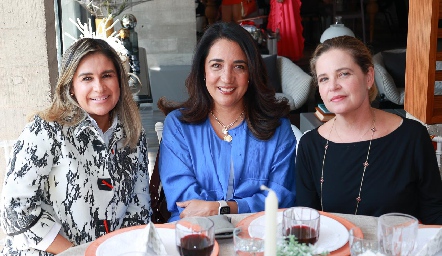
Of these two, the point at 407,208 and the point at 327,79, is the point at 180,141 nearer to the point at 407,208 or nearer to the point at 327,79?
the point at 327,79

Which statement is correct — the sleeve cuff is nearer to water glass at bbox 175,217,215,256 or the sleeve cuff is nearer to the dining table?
the dining table

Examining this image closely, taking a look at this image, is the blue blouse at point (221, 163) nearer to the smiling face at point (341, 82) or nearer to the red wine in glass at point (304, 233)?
the smiling face at point (341, 82)

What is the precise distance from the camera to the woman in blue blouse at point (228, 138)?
8.38 ft

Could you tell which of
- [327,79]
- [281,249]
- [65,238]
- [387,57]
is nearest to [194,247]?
[281,249]

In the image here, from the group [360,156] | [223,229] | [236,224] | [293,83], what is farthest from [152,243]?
[293,83]

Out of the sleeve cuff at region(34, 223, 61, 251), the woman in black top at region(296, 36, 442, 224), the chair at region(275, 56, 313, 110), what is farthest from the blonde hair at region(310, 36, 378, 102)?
the chair at region(275, 56, 313, 110)

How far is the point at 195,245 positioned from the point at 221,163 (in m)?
0.99

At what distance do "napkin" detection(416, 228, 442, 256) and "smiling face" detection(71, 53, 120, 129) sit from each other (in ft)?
4.14

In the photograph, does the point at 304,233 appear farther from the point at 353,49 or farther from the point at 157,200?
the point at 157,200

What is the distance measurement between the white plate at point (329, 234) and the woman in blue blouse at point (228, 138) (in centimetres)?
60

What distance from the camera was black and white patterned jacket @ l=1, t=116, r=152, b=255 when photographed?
219 cm

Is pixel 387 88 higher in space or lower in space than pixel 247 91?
lower

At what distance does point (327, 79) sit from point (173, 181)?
0.75m

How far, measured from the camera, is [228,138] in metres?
2.62
